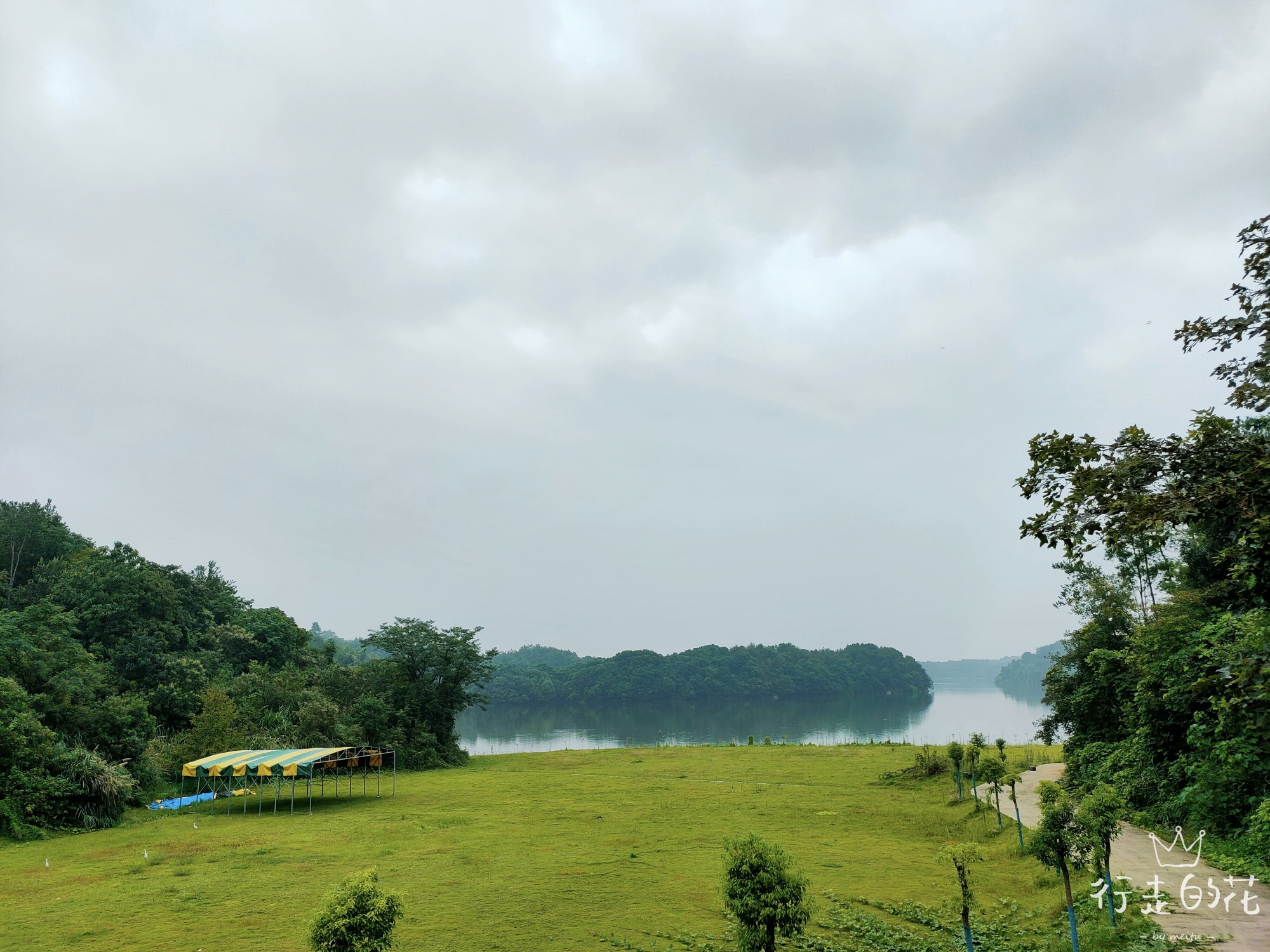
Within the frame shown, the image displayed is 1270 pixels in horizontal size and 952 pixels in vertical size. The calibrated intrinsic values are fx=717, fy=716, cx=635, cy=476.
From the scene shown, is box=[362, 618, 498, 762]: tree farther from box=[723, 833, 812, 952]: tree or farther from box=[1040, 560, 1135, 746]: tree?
box=[723, 833, 812, 952]: tree

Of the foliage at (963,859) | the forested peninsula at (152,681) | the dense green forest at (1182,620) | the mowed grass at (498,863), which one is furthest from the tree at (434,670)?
the foliage at (963,859)

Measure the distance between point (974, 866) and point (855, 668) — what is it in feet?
405

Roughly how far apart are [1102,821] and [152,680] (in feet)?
137

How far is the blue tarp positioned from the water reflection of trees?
3478 cm

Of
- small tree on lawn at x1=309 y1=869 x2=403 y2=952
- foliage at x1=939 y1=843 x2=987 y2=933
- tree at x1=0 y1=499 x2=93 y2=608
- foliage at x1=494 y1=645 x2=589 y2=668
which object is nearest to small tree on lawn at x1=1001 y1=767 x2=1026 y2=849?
foliage at x1=939 y1=843 x2=987 y2=933

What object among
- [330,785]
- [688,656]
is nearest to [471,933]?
[330,785]

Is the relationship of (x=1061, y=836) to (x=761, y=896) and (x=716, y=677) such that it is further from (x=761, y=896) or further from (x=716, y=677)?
(x=716, y=677)

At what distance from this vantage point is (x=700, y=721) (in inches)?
3095

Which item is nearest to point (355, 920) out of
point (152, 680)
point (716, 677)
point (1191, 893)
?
point (1191, 893)

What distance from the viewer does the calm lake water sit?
187 ft

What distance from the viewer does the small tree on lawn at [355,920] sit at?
26.8 ft

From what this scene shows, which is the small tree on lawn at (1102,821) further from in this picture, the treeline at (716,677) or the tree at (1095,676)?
the treeline at (716,677)

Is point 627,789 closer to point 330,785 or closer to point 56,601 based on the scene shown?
point 330,785

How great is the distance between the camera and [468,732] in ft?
245
